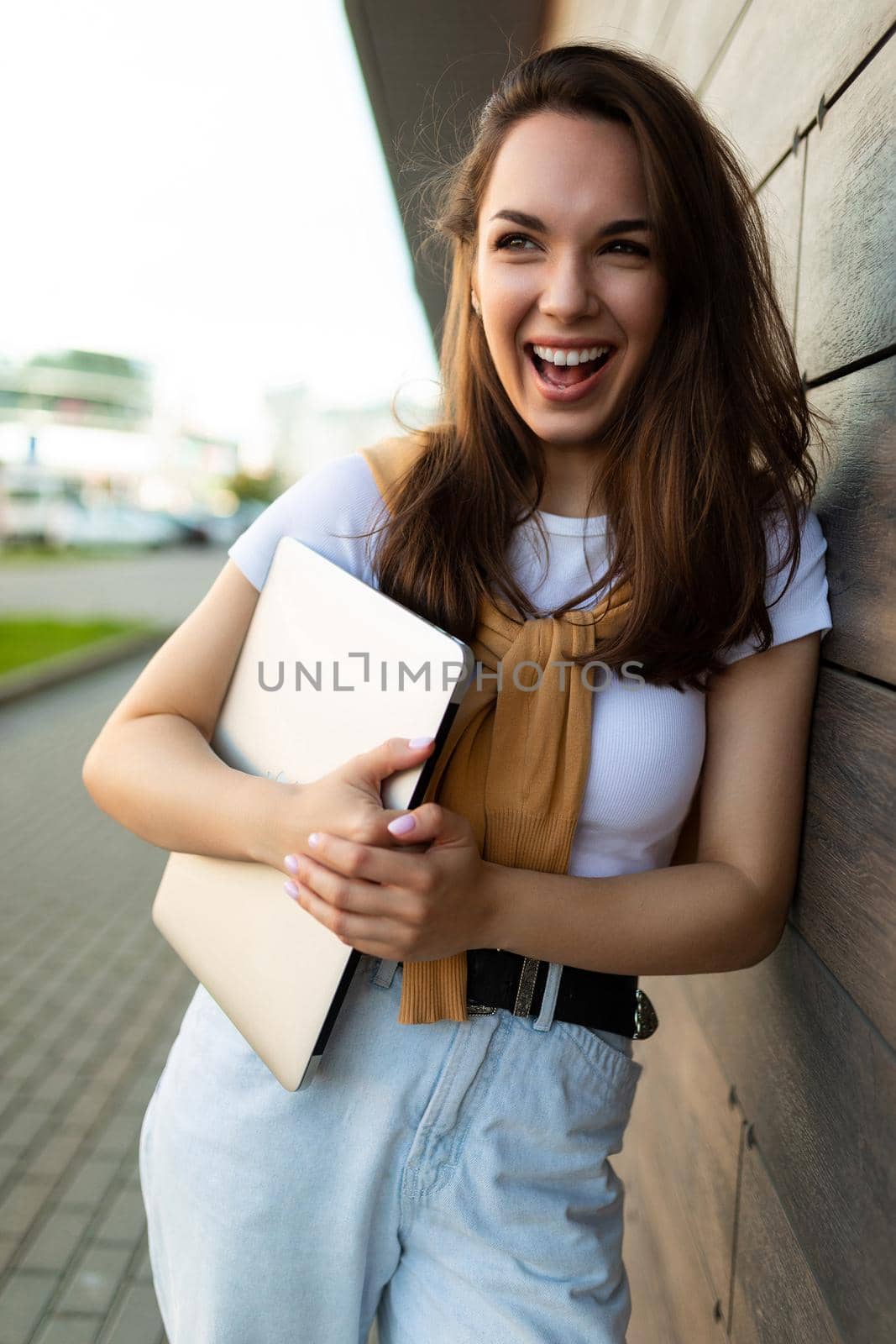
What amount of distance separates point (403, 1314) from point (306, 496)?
3.28ft

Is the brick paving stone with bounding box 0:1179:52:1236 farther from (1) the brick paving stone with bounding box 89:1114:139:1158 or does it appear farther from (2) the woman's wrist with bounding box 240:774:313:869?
(2) the woman's wrist with bounding box 240:774:313:869

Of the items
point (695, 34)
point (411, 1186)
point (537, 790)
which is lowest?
point (411, 1186)

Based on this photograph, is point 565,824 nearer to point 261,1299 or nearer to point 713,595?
point 713,595

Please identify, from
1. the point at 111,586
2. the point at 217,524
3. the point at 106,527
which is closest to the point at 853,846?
the point at 111,586

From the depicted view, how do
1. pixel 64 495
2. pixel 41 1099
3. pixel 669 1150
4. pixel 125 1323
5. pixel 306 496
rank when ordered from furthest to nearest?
pixel 64 495, pixel 41 1099, pixel 125 1323, pixel 669 1150, pixel 306 496

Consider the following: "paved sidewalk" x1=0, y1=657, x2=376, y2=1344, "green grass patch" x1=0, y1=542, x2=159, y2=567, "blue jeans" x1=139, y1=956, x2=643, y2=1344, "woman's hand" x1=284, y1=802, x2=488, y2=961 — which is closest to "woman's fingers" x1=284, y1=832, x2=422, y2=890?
"woman's hand" x1=284, y1=802, x2=488, y2=961

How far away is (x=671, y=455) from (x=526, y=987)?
0.67m

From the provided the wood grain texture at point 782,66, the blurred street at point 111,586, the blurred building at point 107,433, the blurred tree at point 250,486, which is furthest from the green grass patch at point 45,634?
the blurred tree at point 250,486

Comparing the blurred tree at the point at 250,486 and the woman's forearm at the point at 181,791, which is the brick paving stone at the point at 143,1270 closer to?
the woman's forearm at the point at 181,791

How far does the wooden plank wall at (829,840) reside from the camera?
1152mm

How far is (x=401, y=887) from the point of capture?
1.10 m

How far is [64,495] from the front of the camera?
41.4 m

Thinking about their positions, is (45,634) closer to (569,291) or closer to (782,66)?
(782,66)

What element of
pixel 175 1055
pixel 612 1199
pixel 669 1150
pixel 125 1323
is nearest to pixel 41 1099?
pixel 125 1323
